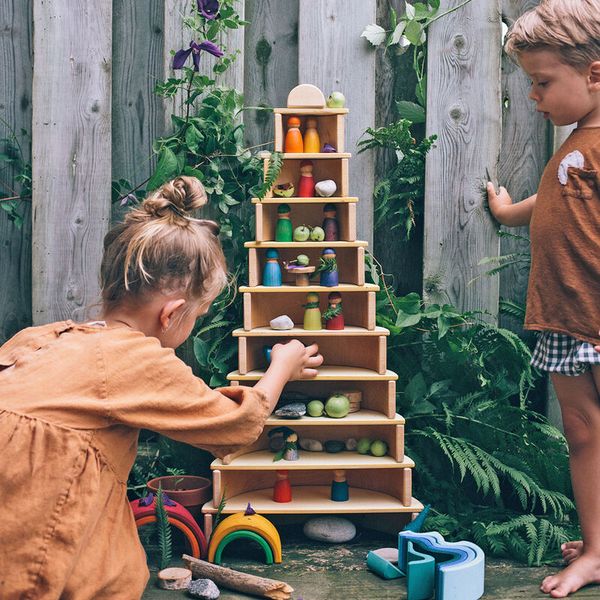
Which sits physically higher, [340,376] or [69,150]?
[69,150]

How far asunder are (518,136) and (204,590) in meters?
2.20

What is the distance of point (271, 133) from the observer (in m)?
3.38

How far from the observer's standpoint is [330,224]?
2977 mm

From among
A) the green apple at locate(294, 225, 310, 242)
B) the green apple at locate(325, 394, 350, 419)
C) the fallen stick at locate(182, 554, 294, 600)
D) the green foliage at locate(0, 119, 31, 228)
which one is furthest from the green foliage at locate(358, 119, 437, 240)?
the fallen stick at locate(182, 554, 294, 600)

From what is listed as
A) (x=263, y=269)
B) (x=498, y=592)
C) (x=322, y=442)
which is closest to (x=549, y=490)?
(x=498, y=592)

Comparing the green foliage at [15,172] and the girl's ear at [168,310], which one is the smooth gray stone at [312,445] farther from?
the green foliage at [15,172]

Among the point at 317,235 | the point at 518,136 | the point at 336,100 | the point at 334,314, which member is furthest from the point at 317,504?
the point at 518,136

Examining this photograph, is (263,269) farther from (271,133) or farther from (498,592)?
(498,592)

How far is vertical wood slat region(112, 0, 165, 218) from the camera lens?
3.35m

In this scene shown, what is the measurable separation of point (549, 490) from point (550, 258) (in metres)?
0.92

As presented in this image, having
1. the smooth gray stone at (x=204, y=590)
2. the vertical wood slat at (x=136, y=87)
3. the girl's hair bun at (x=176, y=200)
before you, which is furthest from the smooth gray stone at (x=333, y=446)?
the vertical wood slat at (x=136, y=87)

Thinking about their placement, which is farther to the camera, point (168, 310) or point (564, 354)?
point (564, 354)

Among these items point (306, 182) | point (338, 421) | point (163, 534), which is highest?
point (306, 182)

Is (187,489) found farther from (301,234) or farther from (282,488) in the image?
(301,234)
